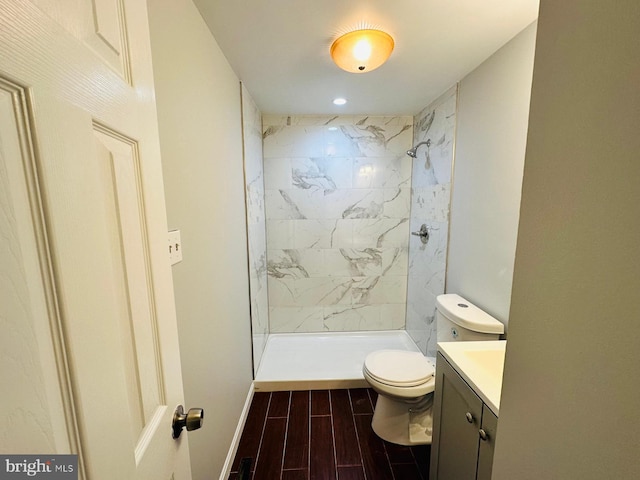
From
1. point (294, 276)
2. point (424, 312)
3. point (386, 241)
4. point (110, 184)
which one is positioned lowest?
point (424, 312)

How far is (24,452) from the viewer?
0.29 metres

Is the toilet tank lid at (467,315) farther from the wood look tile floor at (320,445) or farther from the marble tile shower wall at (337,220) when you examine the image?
the marble tile shower wall at (337,220)

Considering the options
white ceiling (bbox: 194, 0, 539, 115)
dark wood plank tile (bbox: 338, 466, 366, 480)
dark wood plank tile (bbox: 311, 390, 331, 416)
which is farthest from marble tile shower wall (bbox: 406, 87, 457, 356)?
dark wood plank tile (bbox: 338, 466, 366, 480)

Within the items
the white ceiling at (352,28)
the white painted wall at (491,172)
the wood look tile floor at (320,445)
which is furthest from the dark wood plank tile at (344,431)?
the white ceiling at (352,28)

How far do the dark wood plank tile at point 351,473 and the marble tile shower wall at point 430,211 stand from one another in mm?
1038

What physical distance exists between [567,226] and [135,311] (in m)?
0.81

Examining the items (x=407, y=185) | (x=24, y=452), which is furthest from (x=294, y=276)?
(x=24, y=452)

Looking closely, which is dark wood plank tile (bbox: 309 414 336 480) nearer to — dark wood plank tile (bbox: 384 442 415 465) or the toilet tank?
dark wood plank tile (bbox: 384 442 415 465)

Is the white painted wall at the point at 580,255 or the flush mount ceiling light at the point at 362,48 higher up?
the flush mount ceiling light at the point at 362,48

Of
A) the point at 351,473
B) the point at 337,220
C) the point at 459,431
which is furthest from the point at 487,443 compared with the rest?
the point at 337,220

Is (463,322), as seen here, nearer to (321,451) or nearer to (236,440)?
(321,451)

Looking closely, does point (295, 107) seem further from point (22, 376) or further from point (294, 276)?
point (22, 376)

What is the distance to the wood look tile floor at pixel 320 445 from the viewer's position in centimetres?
146

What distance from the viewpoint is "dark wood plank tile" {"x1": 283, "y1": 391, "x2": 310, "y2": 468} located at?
152 centimetres
